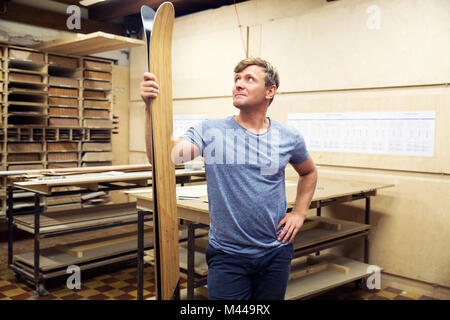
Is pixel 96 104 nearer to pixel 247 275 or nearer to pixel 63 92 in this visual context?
pixel 63 92

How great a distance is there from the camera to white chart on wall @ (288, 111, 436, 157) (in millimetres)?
3383

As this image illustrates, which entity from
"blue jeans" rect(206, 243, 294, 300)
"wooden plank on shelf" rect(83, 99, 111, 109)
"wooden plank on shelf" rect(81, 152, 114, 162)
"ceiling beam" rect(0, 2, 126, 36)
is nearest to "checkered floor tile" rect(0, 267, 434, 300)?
"blue jeans" rect(206, 243, 294, 300)

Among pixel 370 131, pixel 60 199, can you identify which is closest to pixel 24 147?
pixel 60 199

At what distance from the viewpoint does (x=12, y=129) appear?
469cm

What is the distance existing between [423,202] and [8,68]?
4320 millimetres

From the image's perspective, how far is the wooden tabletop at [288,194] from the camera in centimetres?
242

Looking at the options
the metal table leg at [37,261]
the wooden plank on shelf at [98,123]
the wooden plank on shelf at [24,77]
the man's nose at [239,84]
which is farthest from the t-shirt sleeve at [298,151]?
the wooden plank on shelf at [98,123]

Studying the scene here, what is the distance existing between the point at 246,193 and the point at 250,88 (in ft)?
1.30

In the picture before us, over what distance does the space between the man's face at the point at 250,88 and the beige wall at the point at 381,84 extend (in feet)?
7.58

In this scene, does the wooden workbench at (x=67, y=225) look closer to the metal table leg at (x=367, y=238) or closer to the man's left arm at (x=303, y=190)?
the metal table leg at (x=367, y=238)

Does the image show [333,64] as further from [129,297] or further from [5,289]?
[5,289]

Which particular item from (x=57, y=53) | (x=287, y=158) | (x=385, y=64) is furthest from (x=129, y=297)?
(x=57, y=53)

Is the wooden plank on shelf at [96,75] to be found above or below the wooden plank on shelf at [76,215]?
above

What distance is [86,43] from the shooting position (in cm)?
468
